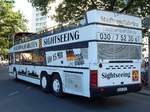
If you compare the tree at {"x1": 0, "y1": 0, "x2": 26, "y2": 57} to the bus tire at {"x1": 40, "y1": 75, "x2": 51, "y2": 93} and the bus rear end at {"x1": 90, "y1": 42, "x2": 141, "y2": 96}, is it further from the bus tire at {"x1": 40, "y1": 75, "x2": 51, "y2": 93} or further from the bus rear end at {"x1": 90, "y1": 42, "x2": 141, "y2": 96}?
the bus rear end at {"x1": 90, "y1": 42, "x2": 141, "y2": 96}

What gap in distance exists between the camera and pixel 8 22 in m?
45.8

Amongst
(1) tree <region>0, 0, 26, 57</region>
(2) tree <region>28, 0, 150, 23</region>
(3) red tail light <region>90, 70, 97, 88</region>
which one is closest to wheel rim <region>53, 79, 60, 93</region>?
(3) red tail light <region>90, 70, 97, 88</region>

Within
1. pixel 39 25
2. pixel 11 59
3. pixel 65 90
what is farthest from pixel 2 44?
pixel 39 25

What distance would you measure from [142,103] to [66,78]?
3113 mm

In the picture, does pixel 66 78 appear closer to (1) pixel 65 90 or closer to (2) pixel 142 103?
(1) pixel 65 90

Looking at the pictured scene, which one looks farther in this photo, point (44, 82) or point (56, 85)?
point (44, 82)

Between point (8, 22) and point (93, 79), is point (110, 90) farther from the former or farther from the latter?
point (8, 22)

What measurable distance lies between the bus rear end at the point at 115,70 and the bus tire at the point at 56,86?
9.01ft

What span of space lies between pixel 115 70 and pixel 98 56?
951 mm

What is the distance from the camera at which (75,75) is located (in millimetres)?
12477

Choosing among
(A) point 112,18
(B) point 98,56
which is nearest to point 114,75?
(B) point 98,56

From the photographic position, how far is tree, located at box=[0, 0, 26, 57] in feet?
145

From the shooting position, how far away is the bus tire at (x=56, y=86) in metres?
13.9

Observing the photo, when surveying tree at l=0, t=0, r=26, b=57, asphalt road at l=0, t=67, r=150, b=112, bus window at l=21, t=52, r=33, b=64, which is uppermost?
tree at l=0, t=0, r=26, b=57
